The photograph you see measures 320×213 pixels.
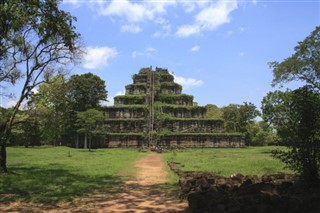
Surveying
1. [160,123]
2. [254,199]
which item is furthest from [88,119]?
[254,199]

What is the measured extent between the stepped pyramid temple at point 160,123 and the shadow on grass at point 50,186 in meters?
27.9

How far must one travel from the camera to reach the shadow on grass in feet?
33.5

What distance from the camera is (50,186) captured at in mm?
12109

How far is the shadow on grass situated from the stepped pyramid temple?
91.5ft

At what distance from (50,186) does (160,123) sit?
3314 cm

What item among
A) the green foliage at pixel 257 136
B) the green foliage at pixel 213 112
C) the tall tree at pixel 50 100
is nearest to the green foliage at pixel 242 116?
the green foliage at pixel 257 136

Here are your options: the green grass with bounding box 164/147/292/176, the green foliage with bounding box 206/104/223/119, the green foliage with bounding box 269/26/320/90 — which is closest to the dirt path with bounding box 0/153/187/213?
the green grass with bounding box 164/147/292/176

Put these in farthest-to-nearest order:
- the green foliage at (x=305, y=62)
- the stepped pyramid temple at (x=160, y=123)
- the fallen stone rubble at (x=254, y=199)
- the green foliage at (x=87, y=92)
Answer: the green foliage at (x=87, y=92), the stepped pyramid temple at (x=160, y=123), the green foliage at (x=305, y=62), the fallen stone rubble at (x=254, y=199)

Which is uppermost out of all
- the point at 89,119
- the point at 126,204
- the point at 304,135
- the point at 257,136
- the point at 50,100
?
the point at 89,119

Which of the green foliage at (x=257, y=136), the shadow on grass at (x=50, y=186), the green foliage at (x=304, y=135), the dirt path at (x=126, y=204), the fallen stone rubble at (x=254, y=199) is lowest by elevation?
the dirt path at (x=126, y=204)

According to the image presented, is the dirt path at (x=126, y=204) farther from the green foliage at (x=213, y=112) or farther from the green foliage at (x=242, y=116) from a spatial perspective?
the green foliage at (x=213, y=112)

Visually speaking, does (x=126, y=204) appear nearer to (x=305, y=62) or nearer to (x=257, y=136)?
(x=305, y=62)

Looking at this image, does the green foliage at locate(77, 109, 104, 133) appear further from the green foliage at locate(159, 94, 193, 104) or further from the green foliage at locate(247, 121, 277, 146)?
the green foliage at locate(247, 121, 277, 146)

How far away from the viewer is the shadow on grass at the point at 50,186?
1022 centimetres
